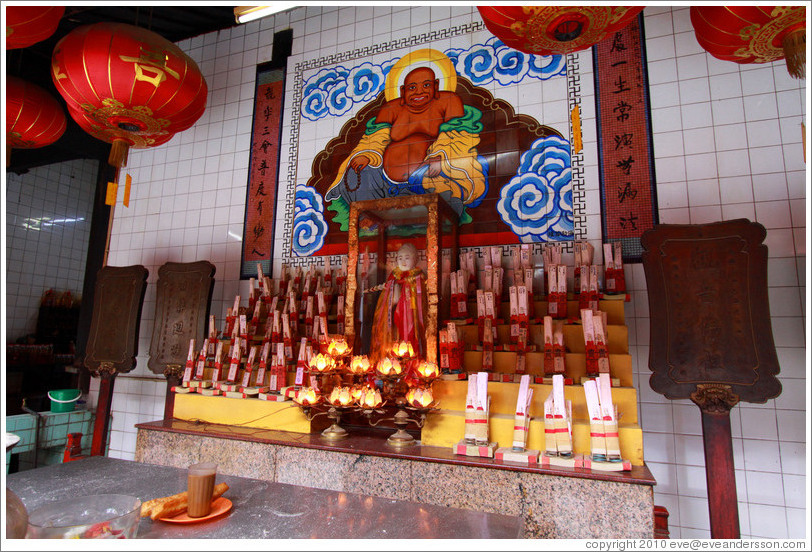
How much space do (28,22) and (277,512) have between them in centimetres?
294

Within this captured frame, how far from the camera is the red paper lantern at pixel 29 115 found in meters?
3.63

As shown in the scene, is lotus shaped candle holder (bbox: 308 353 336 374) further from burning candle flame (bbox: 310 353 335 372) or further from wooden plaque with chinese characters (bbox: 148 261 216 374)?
wooden plaque with chinese characters (bbox: 148 261 216 374)

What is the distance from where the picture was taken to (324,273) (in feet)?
13.9

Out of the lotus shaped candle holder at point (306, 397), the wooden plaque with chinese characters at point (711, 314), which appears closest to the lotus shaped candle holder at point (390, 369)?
the lotus shaped candle holder at point (306, 397)

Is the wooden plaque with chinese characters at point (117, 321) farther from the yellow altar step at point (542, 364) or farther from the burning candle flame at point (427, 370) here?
the yellow altar step at point (542, 364)

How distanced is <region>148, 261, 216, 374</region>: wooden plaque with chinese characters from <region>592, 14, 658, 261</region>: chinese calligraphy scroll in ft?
11.3

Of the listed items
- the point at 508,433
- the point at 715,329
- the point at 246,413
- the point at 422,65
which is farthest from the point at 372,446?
the point at 422,65

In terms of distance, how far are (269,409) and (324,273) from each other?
1394mm

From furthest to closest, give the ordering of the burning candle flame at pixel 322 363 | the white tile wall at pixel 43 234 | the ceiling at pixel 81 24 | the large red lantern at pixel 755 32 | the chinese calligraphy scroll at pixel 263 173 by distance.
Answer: the white tile wall at pixel 43 234, the ceiling at pixel 81 24, the chinese calligraphy scroll at pixel 263 173, the burning candle flame at pixel 322 363, the large red lantern at pixel 755 32

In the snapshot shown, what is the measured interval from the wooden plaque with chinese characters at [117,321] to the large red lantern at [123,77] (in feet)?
5.20

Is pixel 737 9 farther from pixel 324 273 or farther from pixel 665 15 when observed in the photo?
pixel 324 273

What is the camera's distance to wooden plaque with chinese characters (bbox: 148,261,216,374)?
4.04m

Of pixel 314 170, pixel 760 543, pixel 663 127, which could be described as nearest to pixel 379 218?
pixel 314 170

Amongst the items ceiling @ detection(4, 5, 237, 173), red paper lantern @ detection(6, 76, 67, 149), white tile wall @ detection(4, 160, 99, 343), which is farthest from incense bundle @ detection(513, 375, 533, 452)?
white tile wall @ detection(4, 160, 99, 343)
